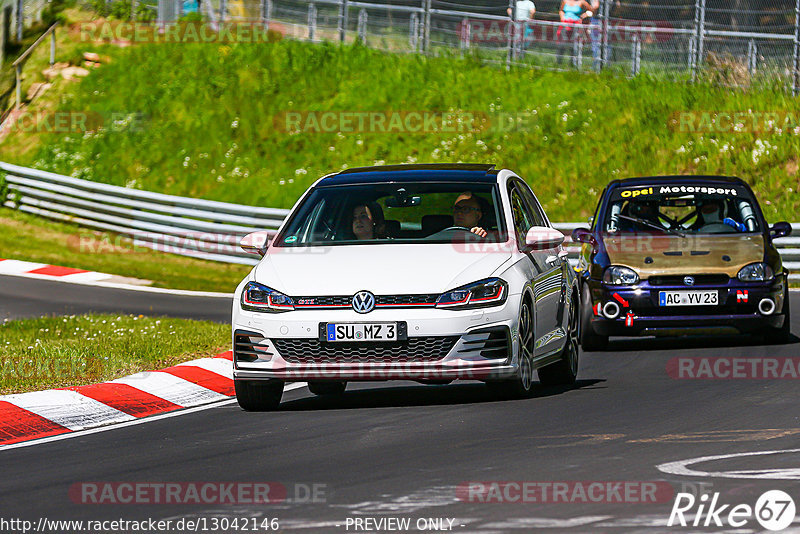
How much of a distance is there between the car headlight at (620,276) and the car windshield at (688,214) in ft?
2.83

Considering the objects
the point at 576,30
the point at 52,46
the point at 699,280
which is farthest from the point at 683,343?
the point at 52,46

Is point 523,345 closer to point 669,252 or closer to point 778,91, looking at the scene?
point 669,252

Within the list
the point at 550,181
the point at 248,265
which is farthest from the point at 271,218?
the point at 550,181

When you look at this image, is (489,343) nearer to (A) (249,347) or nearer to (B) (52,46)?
(A) (249,347)

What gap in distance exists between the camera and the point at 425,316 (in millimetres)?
9789

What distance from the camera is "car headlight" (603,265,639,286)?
1429 centimetres

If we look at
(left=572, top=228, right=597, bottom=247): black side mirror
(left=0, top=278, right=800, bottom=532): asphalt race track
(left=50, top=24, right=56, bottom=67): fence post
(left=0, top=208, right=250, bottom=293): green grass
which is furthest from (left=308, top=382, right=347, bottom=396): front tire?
(left=50, top=24, right=56, bottom=67): fence post

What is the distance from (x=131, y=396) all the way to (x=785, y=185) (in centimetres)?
1915

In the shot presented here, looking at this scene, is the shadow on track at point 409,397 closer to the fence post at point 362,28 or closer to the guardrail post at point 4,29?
the fence post at point 362,28

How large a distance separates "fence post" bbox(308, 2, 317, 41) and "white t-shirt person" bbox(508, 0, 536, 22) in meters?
4.92

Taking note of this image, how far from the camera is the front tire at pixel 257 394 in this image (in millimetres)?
10414

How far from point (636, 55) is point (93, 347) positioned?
19.8m

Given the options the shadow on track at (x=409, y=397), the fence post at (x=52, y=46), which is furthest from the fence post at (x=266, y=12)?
the shadow on track at (x=409, y=397)

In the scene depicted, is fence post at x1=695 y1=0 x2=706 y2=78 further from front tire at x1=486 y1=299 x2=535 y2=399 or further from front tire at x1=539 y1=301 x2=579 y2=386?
front tire at x1=486 y1=299 x2=535 y2=399
